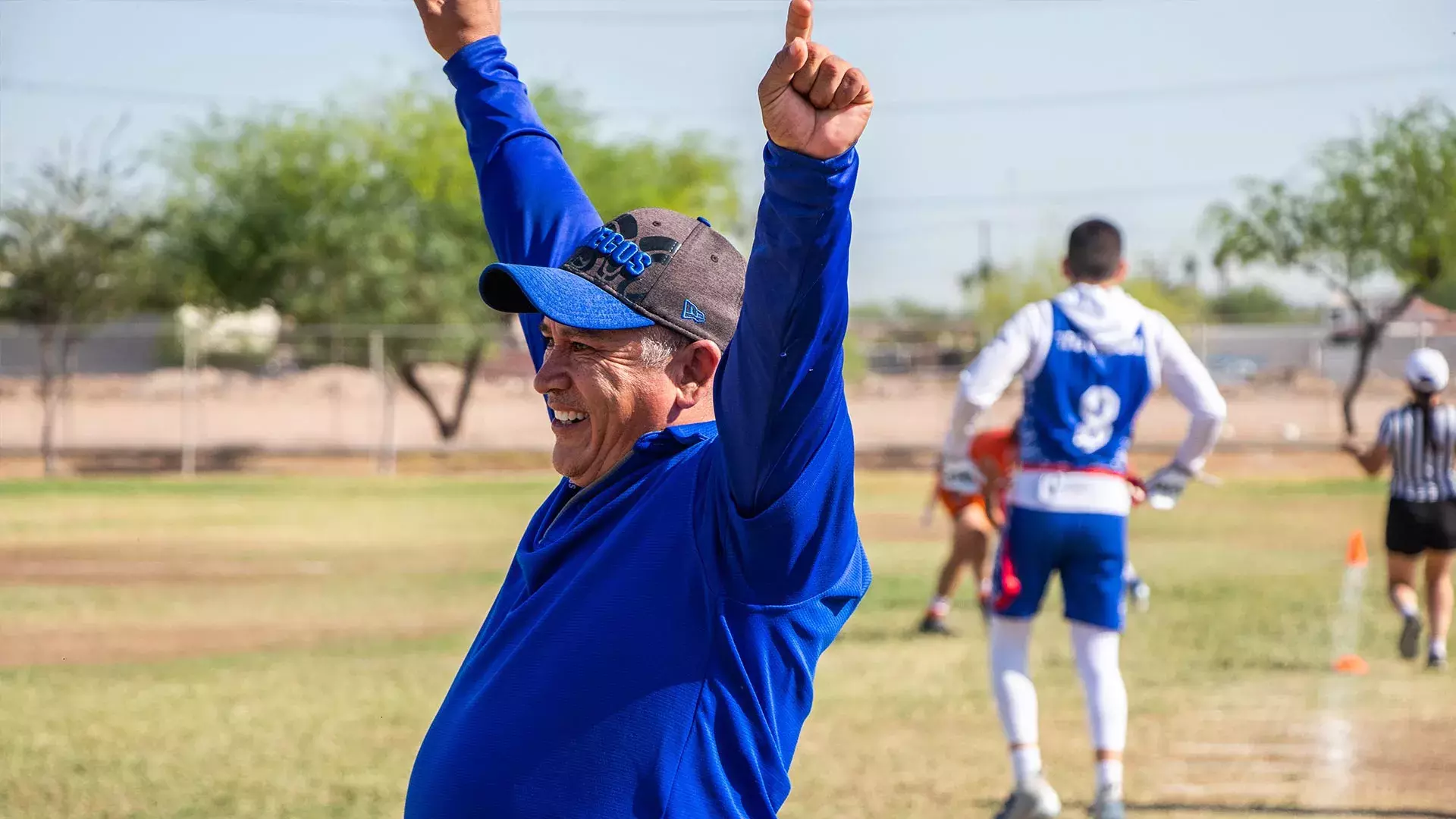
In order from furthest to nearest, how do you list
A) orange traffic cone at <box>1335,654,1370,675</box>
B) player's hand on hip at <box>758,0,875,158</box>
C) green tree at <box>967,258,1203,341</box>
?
green tree at <box>967,258,1203,341</box> < orange traffic cone at <box>1335,654,1370,675</box> < player's hand on hip at <box>758,0,875,158</box>

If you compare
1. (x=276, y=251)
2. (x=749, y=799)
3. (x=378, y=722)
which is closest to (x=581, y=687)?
(x=749, y=799)

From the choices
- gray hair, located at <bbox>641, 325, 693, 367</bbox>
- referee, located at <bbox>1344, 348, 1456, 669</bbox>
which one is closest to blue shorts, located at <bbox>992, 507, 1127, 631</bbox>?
gray hair, located at <bbox>641, 325, 693, 367</bbox>

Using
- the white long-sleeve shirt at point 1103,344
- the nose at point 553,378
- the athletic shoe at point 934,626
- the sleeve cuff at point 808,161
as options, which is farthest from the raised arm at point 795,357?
the athletic shoe at point 934,626

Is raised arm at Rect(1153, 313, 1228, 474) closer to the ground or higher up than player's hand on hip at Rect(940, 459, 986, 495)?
higher up

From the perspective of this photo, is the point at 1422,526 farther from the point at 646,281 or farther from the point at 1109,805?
the point at 646,281

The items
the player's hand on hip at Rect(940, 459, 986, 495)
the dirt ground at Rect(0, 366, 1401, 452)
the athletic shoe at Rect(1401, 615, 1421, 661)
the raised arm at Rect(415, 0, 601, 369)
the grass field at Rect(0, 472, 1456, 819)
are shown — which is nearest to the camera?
the raised arm at Rect(415, 0, 601, 369)

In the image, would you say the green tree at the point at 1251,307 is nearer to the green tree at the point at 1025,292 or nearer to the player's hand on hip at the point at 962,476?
the green tree at the point at 1025,292

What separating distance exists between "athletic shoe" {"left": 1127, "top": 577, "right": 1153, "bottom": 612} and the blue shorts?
20.1 feet

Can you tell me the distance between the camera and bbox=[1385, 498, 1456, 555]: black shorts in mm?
10469

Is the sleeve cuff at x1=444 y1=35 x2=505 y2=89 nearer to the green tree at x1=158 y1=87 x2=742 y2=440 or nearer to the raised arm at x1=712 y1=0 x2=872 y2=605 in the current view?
the raised arm at x1=712 y1=0 x2=872 y2=605

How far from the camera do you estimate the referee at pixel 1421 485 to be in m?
10.5

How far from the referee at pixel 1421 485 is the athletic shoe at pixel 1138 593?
216cm

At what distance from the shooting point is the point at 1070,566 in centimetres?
658

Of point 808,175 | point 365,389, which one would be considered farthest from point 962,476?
point 365,389
